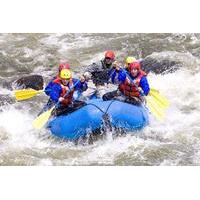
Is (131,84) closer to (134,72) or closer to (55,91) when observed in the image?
(134,72)

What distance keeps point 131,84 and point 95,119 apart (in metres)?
0.84

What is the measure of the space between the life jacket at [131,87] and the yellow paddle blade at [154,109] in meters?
0.18

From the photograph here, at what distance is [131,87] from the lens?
1123 centimetres

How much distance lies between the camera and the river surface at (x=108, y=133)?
10.4 metres

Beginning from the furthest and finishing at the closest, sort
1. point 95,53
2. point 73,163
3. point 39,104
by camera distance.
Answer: point 95,53 → point 39,104 → point 73,163

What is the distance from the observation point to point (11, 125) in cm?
1128

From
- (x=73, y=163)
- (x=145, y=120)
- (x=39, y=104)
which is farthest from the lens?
(x=39, y=104)

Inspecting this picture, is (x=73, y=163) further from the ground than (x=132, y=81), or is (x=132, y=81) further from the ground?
(x=132, y=81)

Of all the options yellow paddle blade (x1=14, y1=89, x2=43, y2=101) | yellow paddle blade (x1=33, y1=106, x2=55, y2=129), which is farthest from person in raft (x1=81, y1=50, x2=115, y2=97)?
yellow paddle blade (x1=33, y1=106, x2=55, y2=129)

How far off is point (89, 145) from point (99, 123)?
0.29 metres

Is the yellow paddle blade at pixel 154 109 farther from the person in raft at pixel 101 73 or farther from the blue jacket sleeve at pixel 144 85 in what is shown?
the person in raft at pixel 101 73

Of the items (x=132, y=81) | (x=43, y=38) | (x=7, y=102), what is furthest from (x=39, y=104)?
(x=43, y=38)

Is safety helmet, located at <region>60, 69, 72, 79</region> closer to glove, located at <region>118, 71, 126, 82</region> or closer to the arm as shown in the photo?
the arm

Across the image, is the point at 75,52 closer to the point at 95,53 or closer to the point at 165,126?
the point at 95,53
